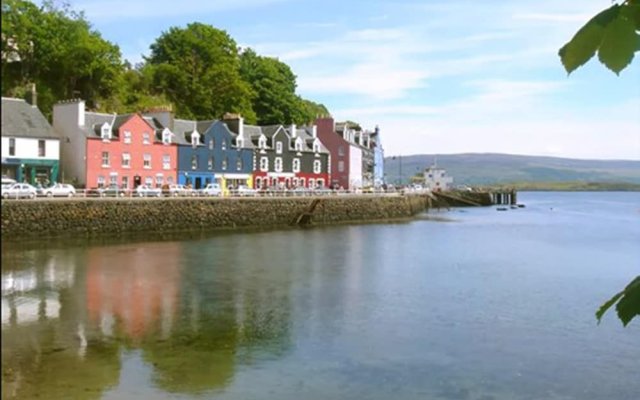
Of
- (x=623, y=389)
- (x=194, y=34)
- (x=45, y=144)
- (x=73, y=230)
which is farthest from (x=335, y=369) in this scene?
(x=194, y=34)

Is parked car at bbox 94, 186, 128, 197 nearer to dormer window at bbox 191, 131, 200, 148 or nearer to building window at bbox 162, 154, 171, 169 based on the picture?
building window at bbox 162, 154, 171, 169

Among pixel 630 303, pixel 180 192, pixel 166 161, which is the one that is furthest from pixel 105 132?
pixel 630 303

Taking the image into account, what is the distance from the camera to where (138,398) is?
10.8 meters

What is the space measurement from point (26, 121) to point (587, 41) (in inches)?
1689

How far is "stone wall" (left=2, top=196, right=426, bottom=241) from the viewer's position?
109ft

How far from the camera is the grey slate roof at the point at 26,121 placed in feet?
128

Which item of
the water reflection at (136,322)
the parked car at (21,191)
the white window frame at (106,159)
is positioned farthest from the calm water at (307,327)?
the white window frame at (106,159)

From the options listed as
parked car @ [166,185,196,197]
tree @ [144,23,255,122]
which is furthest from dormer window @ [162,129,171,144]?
tree @ [144,23,255,122]

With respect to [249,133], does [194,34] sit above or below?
above

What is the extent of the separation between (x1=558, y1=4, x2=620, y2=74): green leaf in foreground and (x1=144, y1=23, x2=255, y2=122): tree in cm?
6194

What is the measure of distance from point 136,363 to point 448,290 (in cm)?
1204

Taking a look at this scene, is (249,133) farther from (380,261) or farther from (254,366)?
(254,366)

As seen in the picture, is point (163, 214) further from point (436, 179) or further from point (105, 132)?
point (436, 179)

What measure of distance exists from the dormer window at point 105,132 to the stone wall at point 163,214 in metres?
7.01
